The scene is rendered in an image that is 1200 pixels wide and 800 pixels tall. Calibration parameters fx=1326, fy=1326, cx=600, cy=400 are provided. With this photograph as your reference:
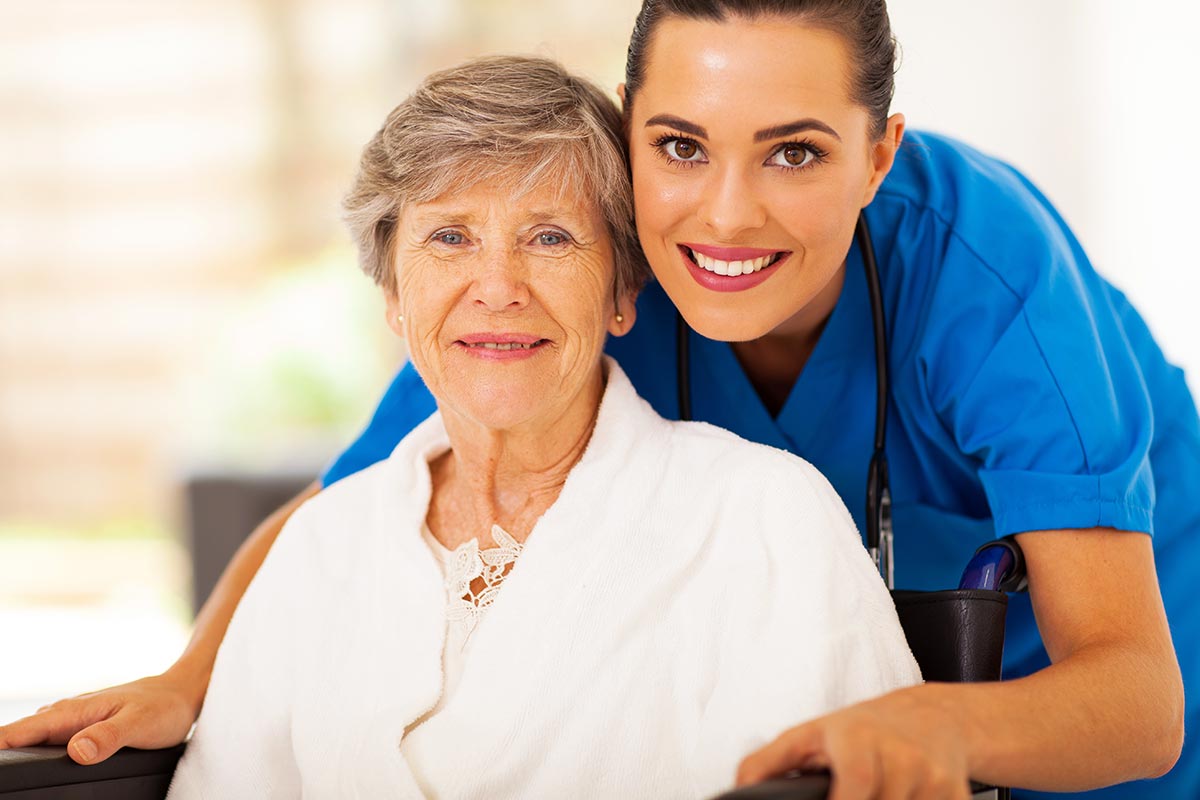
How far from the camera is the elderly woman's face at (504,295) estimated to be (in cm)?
149

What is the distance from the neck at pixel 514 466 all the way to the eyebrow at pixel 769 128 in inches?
13.0

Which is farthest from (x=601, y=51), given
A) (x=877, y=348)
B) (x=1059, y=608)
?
(x=1059, y=608)

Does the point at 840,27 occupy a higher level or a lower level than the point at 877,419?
higher

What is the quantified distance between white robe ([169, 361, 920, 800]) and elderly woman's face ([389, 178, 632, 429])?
4.3 inches

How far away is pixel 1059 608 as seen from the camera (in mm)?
1411

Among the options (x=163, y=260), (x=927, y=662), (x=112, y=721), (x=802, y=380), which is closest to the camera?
(x=927, y=662)

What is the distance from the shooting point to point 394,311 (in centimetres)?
165

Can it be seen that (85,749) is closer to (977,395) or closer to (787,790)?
(787,790)

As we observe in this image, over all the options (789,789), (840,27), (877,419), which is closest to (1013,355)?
(877,419)

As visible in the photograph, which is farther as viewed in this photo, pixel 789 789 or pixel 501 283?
pixel 501 283

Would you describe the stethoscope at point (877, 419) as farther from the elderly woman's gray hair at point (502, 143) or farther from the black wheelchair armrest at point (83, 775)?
the black wheelchair armrest at point (83, 775)

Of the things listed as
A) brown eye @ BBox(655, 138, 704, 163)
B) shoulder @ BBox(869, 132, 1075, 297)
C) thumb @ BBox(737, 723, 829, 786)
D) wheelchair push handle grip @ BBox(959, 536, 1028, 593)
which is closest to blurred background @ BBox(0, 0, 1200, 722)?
shoulder @ BBox(869, 132, 1075, 297)

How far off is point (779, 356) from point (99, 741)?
970mm

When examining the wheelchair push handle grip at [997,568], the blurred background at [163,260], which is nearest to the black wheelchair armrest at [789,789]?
the wheelchair push handle grip at [997,568]
